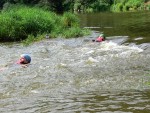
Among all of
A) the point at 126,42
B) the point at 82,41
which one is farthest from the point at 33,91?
the point at 82,41

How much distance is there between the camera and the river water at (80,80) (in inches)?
339

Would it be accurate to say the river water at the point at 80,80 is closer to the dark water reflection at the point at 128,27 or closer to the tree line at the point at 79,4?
A: the dark water reflection at the point at 128,27

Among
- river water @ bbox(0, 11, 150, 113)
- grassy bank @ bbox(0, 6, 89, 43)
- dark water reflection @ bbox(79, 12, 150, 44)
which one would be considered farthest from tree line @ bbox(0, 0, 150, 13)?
river water @ bbox(0, 11, 150, 113)

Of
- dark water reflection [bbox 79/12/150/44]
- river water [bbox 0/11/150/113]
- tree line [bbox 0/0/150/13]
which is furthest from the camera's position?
tree line [bbox 0/0/150/13]

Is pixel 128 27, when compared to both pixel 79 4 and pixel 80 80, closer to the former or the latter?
pixel 80 80

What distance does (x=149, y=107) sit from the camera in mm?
8016

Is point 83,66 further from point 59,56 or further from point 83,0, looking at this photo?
point 83,0

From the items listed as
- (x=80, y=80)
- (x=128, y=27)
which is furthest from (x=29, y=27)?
(x=80, y=80)

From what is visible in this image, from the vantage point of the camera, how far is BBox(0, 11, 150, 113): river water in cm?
860

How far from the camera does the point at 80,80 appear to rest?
11.5m

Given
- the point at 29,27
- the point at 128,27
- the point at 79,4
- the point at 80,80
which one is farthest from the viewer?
the point at 79,4

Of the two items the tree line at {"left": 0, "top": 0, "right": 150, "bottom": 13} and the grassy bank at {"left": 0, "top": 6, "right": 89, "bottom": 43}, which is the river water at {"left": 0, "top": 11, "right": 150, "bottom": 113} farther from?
the tree line at {"left": 0, "top": 0, "right": 150, "bottom": 13}

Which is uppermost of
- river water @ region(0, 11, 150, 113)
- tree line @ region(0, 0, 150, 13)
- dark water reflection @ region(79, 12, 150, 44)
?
river water @ region(0, 11, 150, 113)

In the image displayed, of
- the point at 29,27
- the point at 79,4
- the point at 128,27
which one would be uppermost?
the point at 29,27
